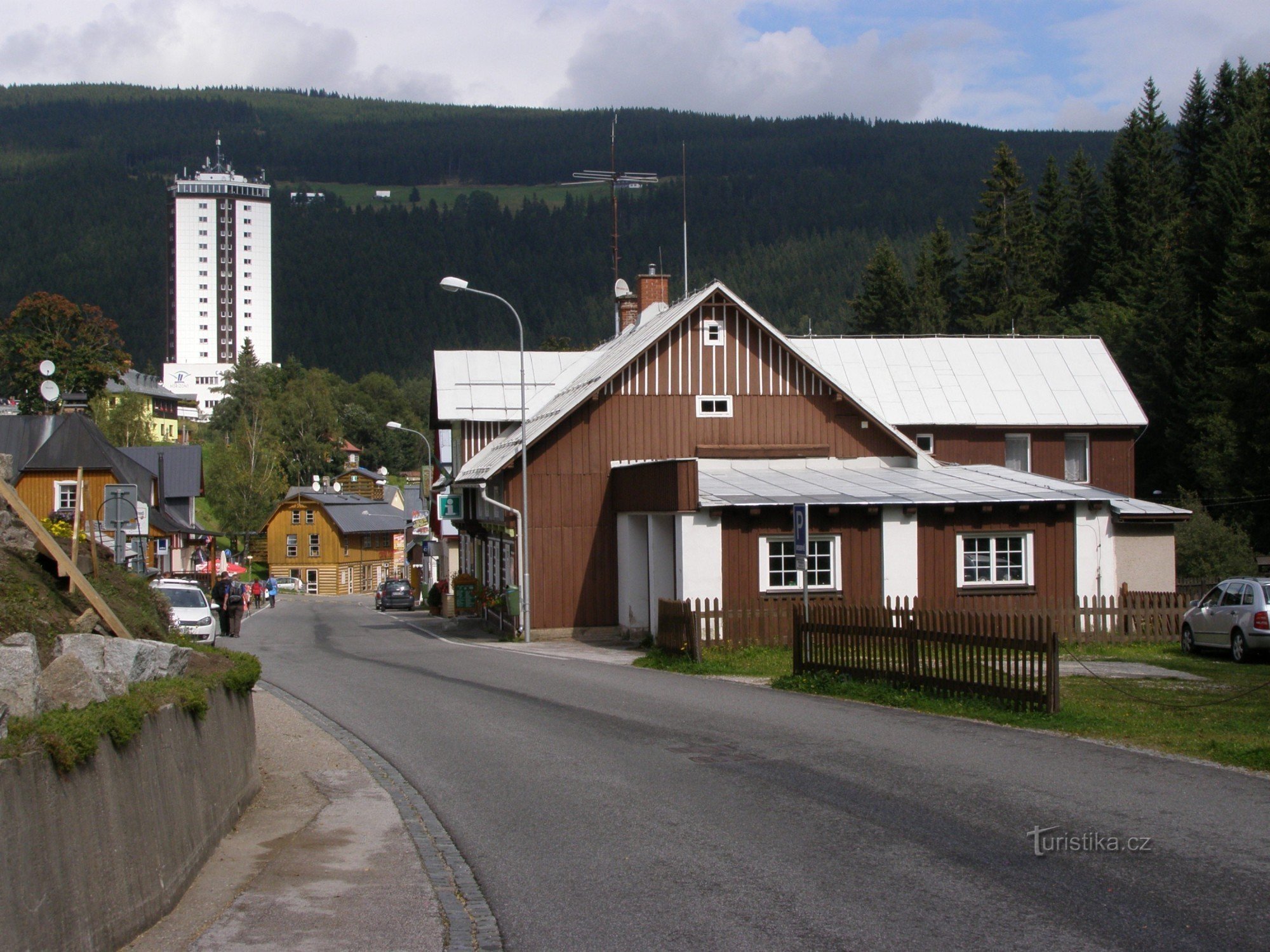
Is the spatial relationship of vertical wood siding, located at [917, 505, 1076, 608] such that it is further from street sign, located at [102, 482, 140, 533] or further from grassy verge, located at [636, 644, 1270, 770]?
street sign, located at [102, 482, 140, 533]

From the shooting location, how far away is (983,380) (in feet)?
138

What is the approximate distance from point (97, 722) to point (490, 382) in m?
36.1

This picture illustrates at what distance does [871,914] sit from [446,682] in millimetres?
14600

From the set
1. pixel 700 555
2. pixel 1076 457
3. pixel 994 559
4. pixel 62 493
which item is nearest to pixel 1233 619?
pixel 994 559

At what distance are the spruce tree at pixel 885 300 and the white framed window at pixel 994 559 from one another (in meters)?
59.3

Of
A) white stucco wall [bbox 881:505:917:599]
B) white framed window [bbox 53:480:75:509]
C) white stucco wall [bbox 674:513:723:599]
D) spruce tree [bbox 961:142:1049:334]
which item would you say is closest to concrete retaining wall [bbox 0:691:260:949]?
white stucco wall [bbox 674:513:723:599]

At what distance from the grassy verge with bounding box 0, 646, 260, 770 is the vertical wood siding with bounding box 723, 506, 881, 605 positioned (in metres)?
17.3

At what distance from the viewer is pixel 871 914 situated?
7.06 metres

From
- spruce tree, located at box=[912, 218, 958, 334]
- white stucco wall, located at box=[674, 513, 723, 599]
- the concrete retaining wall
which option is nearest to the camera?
the concrete retaining wall

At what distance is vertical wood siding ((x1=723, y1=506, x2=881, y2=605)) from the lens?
85.3 ft

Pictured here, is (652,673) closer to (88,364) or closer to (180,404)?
(88,364)

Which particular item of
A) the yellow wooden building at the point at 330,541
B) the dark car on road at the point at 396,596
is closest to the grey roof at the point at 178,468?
the yellow wooden building at the point at 330,541

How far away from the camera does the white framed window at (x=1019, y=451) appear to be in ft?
134

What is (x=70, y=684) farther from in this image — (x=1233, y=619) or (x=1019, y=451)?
(x=1019, y=451)
